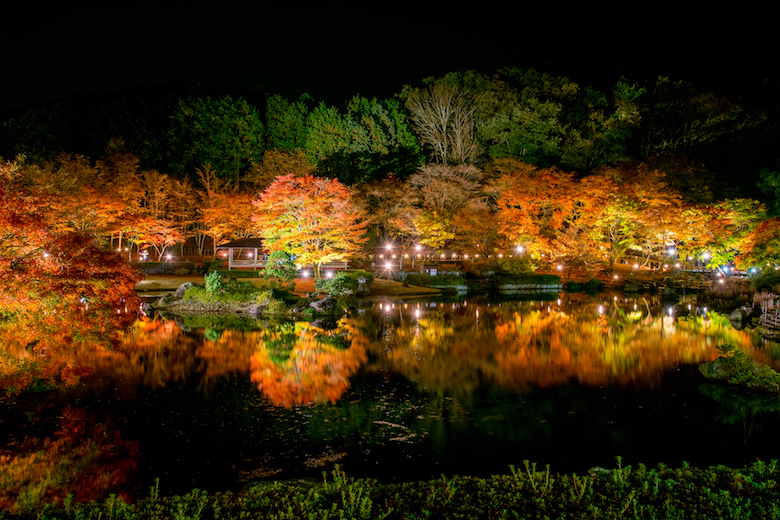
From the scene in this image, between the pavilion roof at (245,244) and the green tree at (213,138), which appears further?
the green tree at (213,138)

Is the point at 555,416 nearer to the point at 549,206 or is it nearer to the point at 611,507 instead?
the point at 611,507

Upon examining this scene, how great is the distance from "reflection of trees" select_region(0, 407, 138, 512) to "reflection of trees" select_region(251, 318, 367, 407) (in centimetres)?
289

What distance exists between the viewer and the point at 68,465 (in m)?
6.69

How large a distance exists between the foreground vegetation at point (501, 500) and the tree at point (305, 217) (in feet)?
78.7

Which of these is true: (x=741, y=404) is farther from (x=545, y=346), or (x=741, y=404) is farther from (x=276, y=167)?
(x=276, y=167)

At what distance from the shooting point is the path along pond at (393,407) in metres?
6.91

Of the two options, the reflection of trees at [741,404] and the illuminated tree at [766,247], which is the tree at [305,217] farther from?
the reflection of trees at [741,404]

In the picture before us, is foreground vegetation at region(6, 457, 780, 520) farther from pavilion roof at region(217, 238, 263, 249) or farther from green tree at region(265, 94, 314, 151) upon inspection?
green tree at region(265, 94, 314, 151)

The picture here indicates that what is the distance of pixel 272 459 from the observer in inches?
273

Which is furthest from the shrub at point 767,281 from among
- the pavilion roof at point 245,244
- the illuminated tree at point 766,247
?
the pavilion roof at point 245,244

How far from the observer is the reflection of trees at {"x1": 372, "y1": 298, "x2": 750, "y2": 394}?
11250mm

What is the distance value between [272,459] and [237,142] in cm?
4437

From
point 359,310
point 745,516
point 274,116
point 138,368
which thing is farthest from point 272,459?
point 274,116

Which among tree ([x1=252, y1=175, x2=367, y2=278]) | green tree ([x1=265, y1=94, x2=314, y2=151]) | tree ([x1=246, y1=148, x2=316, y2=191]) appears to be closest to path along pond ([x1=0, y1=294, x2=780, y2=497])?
tree ([x1=252, y1=175, x2=367, y2=278])
